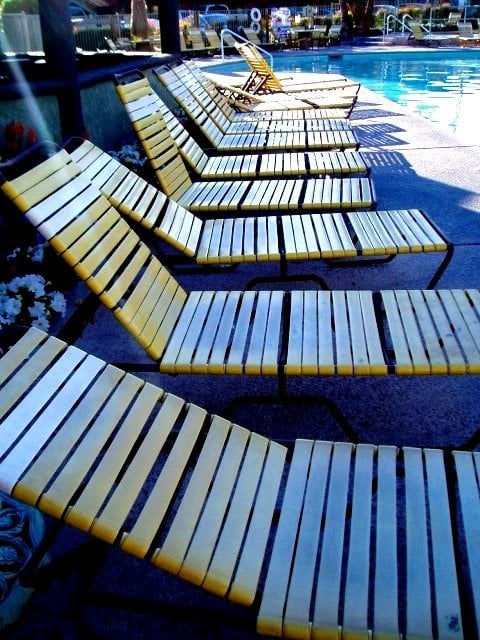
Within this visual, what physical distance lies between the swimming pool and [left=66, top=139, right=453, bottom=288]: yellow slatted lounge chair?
15.4 ft

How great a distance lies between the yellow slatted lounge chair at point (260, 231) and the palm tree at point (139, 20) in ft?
63.3

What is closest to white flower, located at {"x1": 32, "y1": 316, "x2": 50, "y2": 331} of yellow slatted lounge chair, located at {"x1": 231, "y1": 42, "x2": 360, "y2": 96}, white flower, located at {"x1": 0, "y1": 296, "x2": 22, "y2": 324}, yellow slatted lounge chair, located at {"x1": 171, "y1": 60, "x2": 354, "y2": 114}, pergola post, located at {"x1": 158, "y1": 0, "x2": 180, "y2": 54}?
white flower, located at {"x1": 0, "y1": 296, "x2": 22, "y2": 324}

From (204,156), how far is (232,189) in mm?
1045

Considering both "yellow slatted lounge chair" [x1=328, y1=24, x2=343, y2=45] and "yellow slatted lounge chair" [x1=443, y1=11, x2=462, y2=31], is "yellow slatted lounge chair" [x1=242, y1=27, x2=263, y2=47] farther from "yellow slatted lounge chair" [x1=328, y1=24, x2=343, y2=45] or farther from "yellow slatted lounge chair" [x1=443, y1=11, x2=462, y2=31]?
"yellow slatted lounge chair" [x1=443, y1=11, x2=462, y2=31]

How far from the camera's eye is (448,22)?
27766mm

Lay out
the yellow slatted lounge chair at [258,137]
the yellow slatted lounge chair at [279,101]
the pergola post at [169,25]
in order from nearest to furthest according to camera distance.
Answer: the yellow slatted lounge chair at [258,137] → the yellow slatted lounge chair at [279,101] → the pergola post at [169,25]

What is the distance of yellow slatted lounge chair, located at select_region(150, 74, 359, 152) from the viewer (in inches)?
222

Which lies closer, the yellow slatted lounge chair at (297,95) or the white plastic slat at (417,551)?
the white plastic slat at (417,551)

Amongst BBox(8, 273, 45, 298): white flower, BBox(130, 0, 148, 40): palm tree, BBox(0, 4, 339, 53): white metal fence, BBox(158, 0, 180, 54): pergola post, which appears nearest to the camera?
BBox(8, 273, 45, 298): white flower

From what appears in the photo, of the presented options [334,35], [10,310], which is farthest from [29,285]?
[334,35]

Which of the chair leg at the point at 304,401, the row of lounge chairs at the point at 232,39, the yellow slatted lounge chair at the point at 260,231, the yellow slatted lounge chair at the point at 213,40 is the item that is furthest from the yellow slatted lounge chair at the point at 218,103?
the yellow slatted lounge chair at the point at 213,40

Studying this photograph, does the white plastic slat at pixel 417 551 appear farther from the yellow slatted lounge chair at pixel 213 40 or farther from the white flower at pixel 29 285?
the yellow slatted lounge chair at pixel 213 40

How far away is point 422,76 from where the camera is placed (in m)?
16.6

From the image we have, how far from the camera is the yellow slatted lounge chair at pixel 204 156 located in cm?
434
